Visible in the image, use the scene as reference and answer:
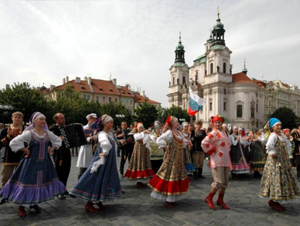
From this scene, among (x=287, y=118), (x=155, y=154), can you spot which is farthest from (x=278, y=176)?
(x=287, y=118)

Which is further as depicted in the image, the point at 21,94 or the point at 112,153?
the point at 21,94

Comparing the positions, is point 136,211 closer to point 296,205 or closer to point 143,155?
point 143,155

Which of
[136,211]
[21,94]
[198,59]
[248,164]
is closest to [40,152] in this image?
[136,211]

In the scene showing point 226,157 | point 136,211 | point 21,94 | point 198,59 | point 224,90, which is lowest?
point 136,211

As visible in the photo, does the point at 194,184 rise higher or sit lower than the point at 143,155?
lower

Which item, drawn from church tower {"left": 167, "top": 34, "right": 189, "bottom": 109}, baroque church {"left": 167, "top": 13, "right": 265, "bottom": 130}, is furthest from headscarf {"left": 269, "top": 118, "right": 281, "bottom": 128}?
church tower {"left": 167, "top": 34, "right": 189, "bottom": 109}

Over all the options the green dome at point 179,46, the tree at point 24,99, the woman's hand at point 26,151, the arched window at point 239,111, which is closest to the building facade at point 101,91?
the green dome at point 179,46

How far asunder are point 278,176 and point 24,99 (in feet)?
101

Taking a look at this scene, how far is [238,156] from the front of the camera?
890cm

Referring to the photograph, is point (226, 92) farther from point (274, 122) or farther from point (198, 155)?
point (274, 122)

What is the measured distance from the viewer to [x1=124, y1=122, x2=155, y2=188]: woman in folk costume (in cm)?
714

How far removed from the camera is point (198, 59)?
256 ft

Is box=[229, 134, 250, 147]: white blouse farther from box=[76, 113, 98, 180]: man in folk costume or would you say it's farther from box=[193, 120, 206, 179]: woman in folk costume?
box=[76, 113, 98, 180]: man in folk costume

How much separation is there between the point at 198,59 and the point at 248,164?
239 feet
